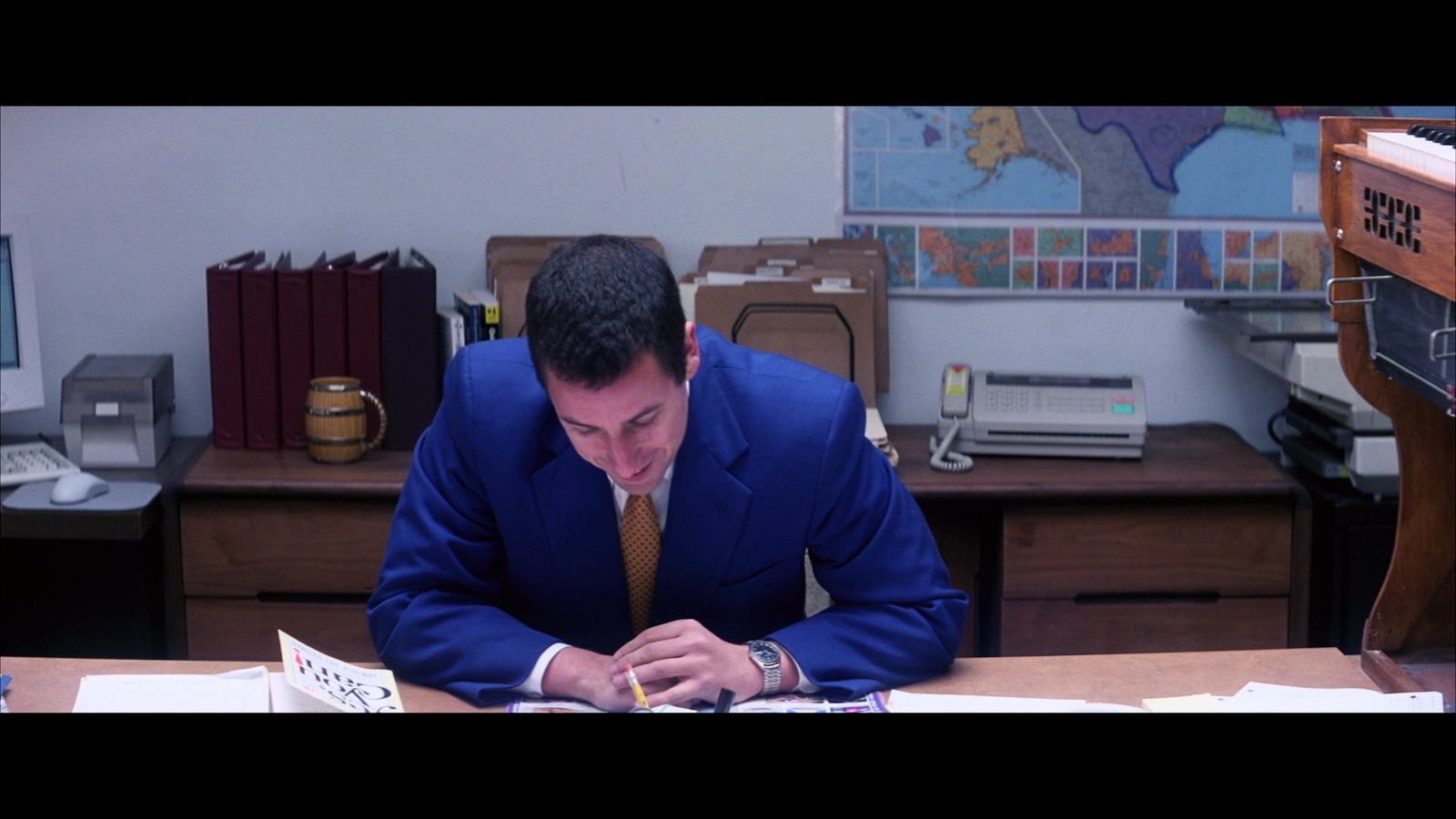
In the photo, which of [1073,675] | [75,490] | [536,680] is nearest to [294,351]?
[75,490]

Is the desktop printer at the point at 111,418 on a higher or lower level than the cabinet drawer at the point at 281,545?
higher

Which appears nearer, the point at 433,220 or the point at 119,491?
the point at 119,491

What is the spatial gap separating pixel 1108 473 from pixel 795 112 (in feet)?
3.25

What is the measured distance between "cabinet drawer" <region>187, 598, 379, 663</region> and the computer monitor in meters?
0.56

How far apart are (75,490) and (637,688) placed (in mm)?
1548

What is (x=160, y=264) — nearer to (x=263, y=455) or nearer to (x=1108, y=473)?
(x=263, y=455)

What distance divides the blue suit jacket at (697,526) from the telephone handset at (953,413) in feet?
3.55

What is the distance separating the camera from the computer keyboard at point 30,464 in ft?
9.45

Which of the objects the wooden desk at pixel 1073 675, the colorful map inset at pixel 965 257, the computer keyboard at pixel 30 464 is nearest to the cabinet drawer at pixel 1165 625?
the colorful map inset at pixel 965 257

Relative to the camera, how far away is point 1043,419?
2992mm

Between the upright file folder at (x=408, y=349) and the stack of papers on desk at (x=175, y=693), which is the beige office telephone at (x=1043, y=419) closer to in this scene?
the upright file folder at (x=408, y=349)

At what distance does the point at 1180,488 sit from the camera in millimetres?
2832

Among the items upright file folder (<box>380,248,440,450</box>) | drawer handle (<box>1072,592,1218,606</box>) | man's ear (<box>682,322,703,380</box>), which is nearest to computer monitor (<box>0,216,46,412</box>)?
upright file folder (<box>380,248,440,450</box>)

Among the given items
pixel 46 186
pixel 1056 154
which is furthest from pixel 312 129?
pixel 1056 154
